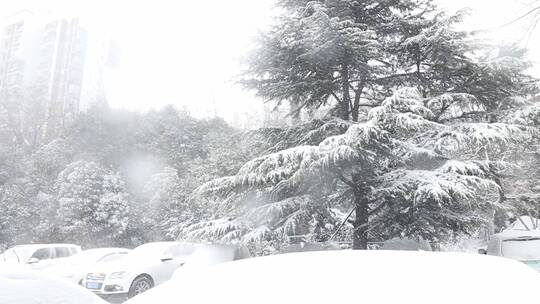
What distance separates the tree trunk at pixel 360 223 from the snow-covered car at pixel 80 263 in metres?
5.35

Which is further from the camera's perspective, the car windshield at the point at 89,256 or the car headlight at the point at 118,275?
the car windshield at the point at 89,256

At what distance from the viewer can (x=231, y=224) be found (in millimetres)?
8914

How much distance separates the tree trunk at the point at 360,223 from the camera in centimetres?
920

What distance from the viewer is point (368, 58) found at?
962 cm

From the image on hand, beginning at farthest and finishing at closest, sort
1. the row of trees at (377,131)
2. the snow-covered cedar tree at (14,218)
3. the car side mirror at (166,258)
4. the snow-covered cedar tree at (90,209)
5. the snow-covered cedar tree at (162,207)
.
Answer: the snow-covered cedar tree at (14,218) < the snow-covered cedar tree at (162,207) < the snow-covered cedar tree at (90,209) < the car side mirror at (166,258) < the row of trees at (377,131)

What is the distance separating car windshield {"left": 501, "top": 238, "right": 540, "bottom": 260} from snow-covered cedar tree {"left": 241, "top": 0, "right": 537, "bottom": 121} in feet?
Answer: 10.4

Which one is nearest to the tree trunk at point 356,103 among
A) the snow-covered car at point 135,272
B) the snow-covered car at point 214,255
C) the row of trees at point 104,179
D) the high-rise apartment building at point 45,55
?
the snow-covered car at point 214,255

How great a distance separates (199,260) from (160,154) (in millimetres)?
15622

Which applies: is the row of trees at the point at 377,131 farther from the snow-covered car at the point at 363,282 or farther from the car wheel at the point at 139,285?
the snow-covered car at the point at 363,282

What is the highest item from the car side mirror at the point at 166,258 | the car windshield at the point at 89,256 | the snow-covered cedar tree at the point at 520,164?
the snow-covered cedar tree at the point at 520,164

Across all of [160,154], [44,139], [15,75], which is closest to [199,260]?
[160,154]

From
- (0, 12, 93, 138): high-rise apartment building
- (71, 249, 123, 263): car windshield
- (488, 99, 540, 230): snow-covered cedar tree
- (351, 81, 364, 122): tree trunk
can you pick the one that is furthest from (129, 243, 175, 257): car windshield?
(0, 12, 93, 138): high-rise apartment building

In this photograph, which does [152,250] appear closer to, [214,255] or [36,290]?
[214,255]

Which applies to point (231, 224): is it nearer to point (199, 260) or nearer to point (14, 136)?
point (199, 260)
